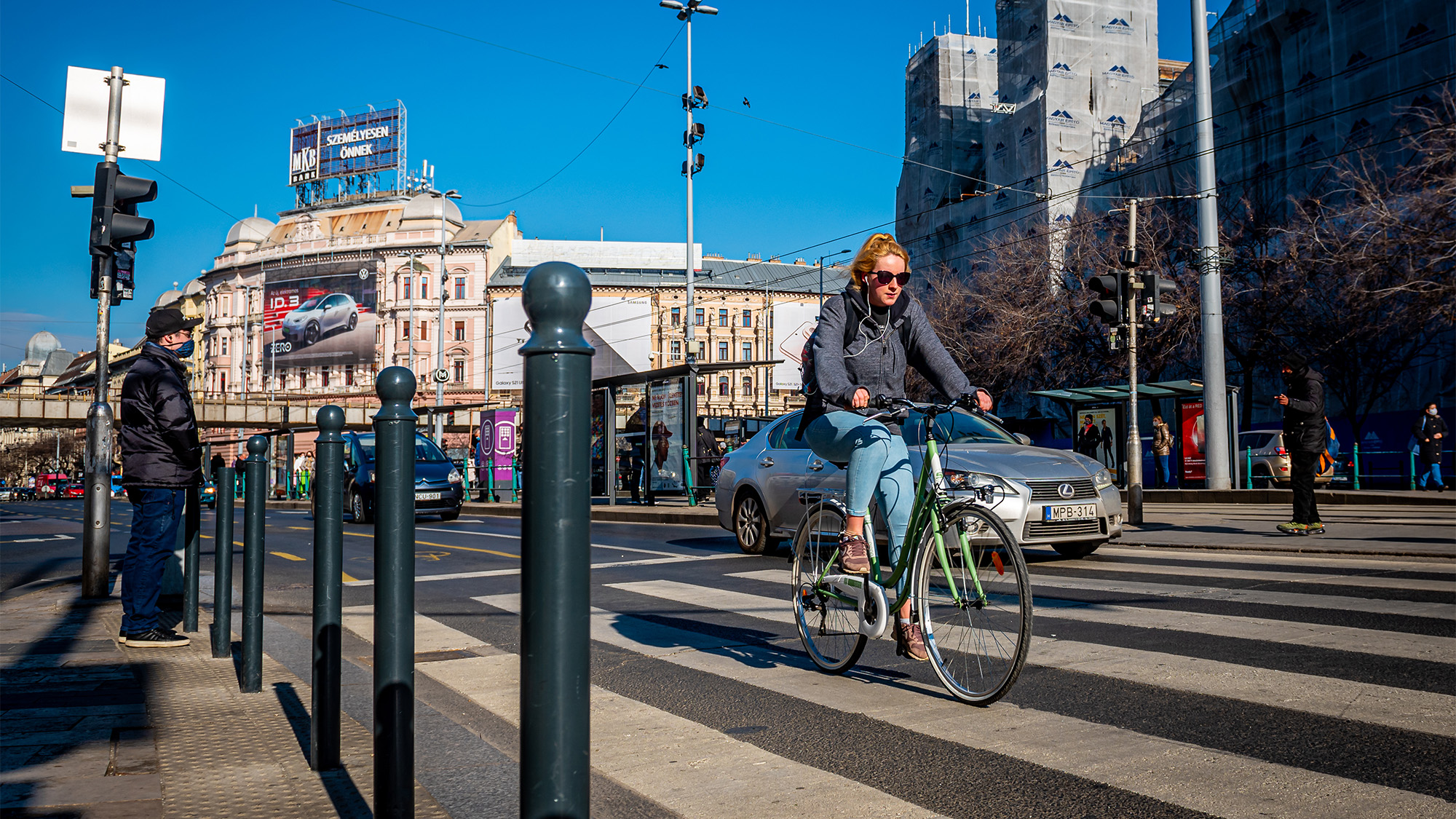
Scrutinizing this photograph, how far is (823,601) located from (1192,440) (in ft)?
67.6

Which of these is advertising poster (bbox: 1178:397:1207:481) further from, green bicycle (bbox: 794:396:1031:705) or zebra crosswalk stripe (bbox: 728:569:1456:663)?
green bicycle (bbox: 794:396:1031:705)

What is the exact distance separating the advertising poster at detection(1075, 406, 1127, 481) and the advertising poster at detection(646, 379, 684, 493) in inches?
345

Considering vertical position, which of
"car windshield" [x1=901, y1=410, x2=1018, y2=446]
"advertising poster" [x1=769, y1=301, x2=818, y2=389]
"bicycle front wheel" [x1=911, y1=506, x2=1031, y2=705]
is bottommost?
"bicycle front wheel" [x1=911, y1=506, x2=1031, y2=705]

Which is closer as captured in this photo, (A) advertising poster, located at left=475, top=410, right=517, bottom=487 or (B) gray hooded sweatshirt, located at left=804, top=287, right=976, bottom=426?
(B) gray hooded sweatshirt, located at left=804, top=287, right=976, bottom=426

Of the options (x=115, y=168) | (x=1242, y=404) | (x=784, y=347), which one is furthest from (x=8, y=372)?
(x=115, y=168)

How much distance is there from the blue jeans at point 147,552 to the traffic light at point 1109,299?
10990mm

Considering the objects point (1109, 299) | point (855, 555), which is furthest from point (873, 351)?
point (1109, 299)

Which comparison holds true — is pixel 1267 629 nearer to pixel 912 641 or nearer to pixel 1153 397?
pixel 912 641

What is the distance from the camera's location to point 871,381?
15.1 ft

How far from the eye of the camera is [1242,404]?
35.6 metres

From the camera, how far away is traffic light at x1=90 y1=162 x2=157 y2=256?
A: 7.72 metres

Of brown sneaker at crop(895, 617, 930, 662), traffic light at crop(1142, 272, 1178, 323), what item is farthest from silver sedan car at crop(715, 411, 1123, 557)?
traffic light at crop(1142, 272, 1178, 323)

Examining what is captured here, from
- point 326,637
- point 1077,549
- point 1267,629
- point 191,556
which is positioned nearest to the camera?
point 326,637

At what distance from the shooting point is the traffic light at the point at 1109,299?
1402 cm
